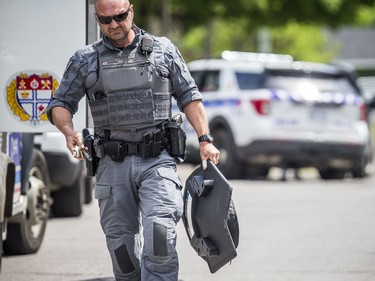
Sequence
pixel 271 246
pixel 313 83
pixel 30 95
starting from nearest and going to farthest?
pixel 30 95, pixel 271 246, pixel 313 83

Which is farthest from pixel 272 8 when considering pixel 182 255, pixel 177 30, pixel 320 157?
pixel 182 255

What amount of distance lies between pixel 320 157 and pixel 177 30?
49.7ft

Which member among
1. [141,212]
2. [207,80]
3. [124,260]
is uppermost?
[141,212]

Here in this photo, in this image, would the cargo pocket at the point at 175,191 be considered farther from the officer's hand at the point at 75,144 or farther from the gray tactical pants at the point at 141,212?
the officer's hand at the point at 75,144

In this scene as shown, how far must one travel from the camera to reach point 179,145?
22.3 feet

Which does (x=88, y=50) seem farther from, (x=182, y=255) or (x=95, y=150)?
(x=182, y=255)

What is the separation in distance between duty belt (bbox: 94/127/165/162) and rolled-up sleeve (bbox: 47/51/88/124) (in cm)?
32

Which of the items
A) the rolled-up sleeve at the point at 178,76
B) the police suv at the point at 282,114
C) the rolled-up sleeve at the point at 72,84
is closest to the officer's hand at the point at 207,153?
the rolled-up sleeve at the point at 178,76

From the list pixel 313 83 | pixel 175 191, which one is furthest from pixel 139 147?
pixel 313 83

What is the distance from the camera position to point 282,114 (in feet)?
59.7

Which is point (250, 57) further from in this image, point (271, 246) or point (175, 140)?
point (175, 140)

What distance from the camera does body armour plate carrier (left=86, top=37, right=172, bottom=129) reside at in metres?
6.72

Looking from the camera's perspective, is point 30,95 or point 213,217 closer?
point 213,217

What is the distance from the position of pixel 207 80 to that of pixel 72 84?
12.4 m
